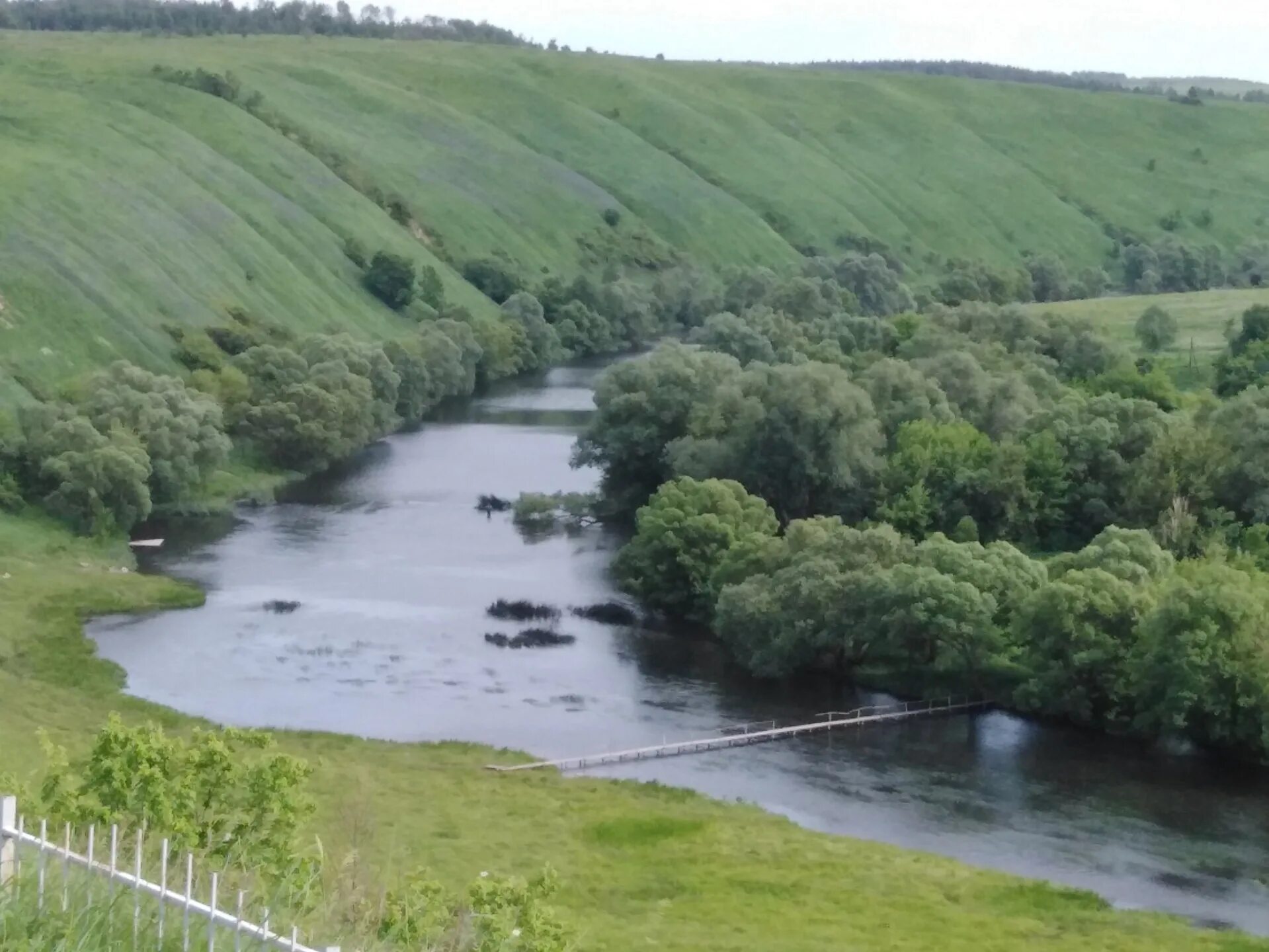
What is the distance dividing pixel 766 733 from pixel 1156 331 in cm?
7748

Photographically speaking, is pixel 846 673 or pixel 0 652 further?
pixel 846 673

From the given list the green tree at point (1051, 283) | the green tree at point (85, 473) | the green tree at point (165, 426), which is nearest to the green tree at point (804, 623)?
the green tree at point (85, 473)

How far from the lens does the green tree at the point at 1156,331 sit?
126062mm

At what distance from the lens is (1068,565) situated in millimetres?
68125

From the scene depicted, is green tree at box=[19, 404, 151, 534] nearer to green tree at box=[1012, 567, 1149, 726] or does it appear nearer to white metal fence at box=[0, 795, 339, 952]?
green tree at box=[1012, 567, 1149, 726]

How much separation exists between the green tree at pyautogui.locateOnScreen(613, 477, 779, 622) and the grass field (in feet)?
165

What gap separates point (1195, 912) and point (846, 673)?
79.0ft

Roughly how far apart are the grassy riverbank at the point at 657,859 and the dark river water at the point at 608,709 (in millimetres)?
2273

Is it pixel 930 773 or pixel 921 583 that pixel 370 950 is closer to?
pixel 930 773

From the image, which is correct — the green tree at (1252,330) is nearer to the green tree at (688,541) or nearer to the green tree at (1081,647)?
the green tree at (688,541)

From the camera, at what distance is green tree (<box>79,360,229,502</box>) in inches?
3467

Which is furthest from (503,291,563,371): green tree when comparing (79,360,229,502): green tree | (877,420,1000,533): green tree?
(877,420,1000,533): green tree

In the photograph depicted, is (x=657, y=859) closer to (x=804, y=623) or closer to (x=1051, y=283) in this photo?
(x=804, y=623)

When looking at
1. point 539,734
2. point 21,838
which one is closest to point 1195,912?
point 539,734
